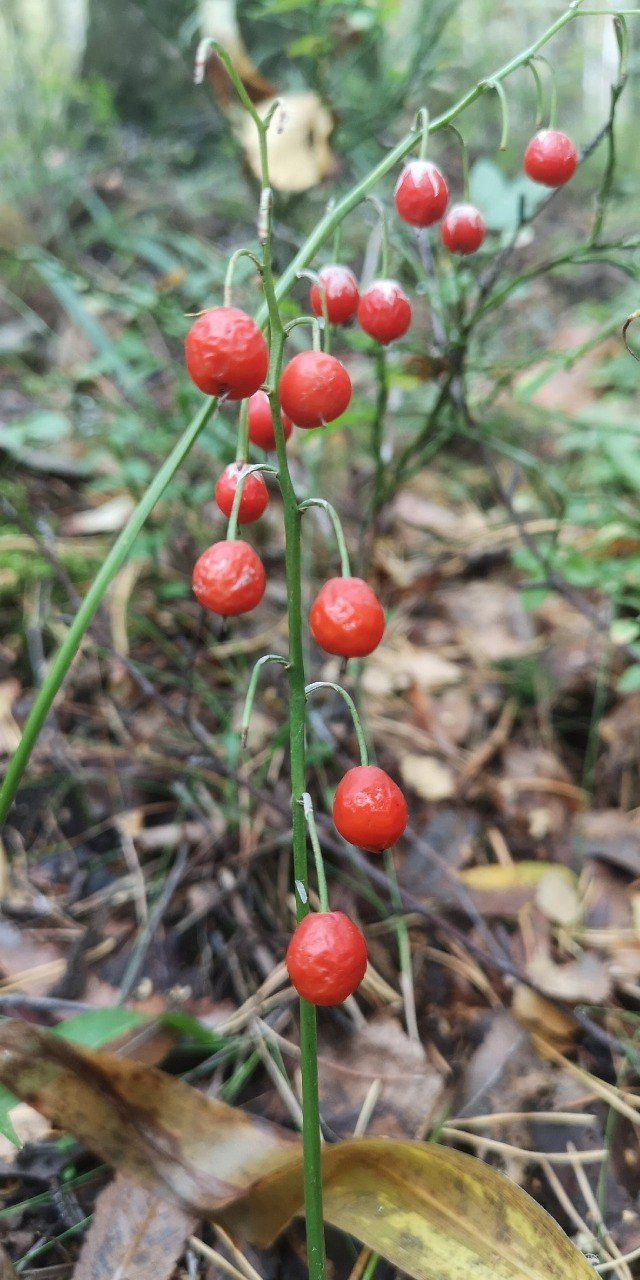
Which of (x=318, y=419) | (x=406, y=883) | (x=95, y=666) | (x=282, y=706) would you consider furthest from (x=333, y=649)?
(x=95, y=666)

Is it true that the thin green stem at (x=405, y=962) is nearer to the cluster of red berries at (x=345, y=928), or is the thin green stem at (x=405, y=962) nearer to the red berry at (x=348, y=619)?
the cluster of red berries at (x=345, y=928)

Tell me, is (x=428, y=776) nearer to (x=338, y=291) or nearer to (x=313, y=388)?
(x=338, y=291)

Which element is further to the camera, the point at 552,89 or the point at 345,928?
the point at 552,89

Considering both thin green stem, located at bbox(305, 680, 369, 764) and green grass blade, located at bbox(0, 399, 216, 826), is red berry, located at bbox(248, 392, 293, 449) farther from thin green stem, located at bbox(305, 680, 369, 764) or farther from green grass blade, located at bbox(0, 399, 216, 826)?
thin green stem, located at bbox(305, 680, 369, 764)

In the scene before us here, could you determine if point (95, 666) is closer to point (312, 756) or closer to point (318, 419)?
point (312, 756)

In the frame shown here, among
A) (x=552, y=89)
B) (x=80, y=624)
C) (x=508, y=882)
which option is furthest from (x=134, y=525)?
(x=508, y=882)

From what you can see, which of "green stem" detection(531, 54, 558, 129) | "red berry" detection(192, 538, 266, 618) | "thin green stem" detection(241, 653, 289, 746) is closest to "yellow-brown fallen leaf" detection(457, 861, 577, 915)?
"thin green stem" detection(241, 653, 289, 746)

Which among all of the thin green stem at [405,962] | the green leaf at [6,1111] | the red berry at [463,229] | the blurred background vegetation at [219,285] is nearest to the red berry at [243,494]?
the red berry at [463,229]
